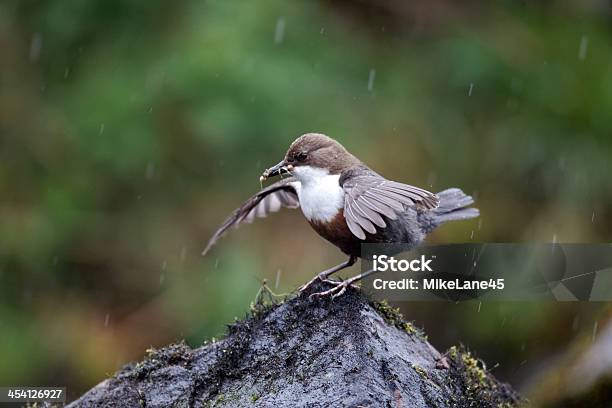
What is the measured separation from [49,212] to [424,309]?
3039 mm

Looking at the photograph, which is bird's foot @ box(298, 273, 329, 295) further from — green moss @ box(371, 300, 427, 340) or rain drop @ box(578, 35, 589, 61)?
rain drop @ box(578, 35, 589, 61)

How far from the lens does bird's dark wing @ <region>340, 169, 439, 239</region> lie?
3006mm

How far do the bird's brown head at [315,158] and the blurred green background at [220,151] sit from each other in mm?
2515

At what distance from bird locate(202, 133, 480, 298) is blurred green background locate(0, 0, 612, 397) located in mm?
2434

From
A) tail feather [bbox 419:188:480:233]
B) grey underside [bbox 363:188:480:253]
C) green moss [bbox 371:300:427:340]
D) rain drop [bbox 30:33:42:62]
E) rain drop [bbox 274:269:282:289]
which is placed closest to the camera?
green moss [bbox 371:300:427:340]

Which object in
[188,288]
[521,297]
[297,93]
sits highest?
[297,93]

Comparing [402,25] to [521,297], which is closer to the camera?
[521,297]

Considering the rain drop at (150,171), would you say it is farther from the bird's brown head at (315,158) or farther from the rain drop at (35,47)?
the bird's brown head at (315,158)

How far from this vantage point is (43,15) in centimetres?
697

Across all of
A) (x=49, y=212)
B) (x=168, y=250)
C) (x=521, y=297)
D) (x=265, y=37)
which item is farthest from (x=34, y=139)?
(x=521, y=297)

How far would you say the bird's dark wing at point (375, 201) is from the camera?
3.01 metres

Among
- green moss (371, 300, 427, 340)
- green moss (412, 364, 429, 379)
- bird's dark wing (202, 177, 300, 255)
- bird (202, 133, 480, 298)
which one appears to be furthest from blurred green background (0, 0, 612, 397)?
green moss (412, 364, 429, 379)

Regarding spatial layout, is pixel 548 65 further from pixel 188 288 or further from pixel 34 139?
pixel 34 139

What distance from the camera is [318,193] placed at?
3.42m
